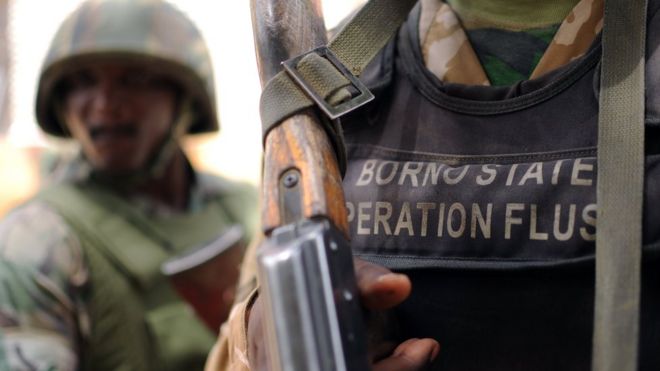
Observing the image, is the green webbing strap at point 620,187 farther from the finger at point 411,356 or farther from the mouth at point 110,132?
the mouth at point 110,132

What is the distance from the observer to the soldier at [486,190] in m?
0.97

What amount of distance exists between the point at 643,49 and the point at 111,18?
2438 millimetres

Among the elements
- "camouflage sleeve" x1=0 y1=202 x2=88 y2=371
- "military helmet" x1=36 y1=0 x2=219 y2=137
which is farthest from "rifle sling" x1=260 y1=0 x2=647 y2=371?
"military helmet" x1=36 y1=0 x2=219 y2=137

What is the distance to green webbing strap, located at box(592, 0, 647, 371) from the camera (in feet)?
2.94

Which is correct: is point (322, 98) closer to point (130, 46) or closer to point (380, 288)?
point (380, 288)

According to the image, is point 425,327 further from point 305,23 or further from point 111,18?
point 111,18

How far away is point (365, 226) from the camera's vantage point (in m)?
1.11

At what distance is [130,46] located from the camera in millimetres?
3006

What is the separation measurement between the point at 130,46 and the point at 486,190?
2.17 m

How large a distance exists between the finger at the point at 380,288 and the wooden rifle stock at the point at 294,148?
49 millimetres

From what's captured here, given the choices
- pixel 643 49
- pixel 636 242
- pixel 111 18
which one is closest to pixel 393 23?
pixel 643 49

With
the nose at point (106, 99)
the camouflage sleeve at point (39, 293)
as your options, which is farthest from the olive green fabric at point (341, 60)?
the nose at point (106, 99)

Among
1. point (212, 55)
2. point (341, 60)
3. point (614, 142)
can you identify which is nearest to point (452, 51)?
point (341, 60)

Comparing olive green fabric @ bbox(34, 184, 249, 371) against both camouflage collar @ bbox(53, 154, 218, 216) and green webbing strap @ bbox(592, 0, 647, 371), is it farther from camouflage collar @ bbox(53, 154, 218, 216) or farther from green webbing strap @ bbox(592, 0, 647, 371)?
green webbing strap @ bbox(592, 0, 647, 371)
